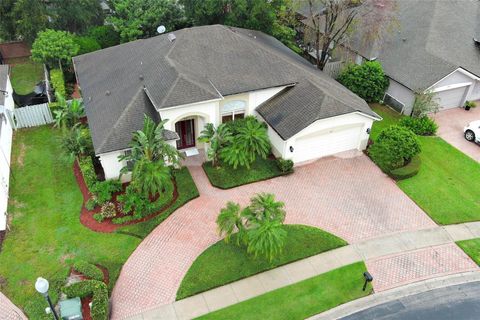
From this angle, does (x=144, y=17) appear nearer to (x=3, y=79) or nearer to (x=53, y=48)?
(x=53, y=48)

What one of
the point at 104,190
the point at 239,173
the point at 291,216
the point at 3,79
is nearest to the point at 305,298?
the point at 291,216

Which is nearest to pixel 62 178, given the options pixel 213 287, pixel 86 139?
pixel 86 139

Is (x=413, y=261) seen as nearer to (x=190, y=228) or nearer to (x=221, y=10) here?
(x=190, y=228)

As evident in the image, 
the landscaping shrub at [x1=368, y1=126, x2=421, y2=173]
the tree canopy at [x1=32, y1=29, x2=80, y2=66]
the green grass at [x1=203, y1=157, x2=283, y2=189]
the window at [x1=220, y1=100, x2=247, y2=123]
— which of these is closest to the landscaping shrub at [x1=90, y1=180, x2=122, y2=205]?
the green grass at [x1=203, y1=157, x2=283, y2=189]

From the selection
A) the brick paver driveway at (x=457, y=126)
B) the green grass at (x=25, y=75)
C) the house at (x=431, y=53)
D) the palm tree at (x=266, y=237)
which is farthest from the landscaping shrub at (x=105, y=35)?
the brick paver driveway at (x=457, y=126)

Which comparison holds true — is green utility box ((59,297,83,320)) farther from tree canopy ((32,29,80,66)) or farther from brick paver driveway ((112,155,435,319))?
tree canopy ((32,29,80,66))

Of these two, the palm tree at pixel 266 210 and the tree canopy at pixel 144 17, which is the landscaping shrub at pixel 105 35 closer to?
the tree canopy at pixel 144 17
